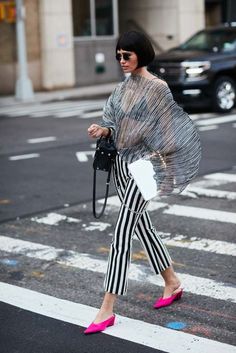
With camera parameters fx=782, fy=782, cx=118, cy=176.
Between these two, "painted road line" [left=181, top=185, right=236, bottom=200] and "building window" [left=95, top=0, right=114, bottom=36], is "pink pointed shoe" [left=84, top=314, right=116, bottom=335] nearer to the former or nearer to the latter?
"painted road line" [left=181, top=185, right=236, bottom=200]

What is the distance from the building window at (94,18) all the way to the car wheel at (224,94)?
1054 cm

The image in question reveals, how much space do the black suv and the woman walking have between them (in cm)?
1246

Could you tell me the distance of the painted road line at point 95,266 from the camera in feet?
19.3

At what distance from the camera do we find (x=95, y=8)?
92.5ft

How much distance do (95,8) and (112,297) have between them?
78.9ft

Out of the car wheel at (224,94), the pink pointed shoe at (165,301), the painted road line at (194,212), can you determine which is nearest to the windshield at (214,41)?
the car wheel at (224,94)

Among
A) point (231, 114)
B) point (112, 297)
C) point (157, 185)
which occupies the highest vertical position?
point (157, 185)

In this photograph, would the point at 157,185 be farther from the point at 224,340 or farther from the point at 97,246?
the point at 97,246

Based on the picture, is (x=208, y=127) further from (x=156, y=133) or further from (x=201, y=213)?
(x=156, y=133)

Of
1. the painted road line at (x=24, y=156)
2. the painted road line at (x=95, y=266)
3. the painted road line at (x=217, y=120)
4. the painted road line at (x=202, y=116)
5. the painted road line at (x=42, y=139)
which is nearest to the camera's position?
the painted road line at (x=95, y=266)

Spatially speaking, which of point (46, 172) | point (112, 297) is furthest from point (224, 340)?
point (46, 172)

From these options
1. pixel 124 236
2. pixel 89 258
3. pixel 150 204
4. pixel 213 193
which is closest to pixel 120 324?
pixel 124 236

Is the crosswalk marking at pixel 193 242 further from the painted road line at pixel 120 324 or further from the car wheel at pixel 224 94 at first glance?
the car wheel at pixel 224 94

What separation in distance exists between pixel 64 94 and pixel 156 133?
19677 millimetres
